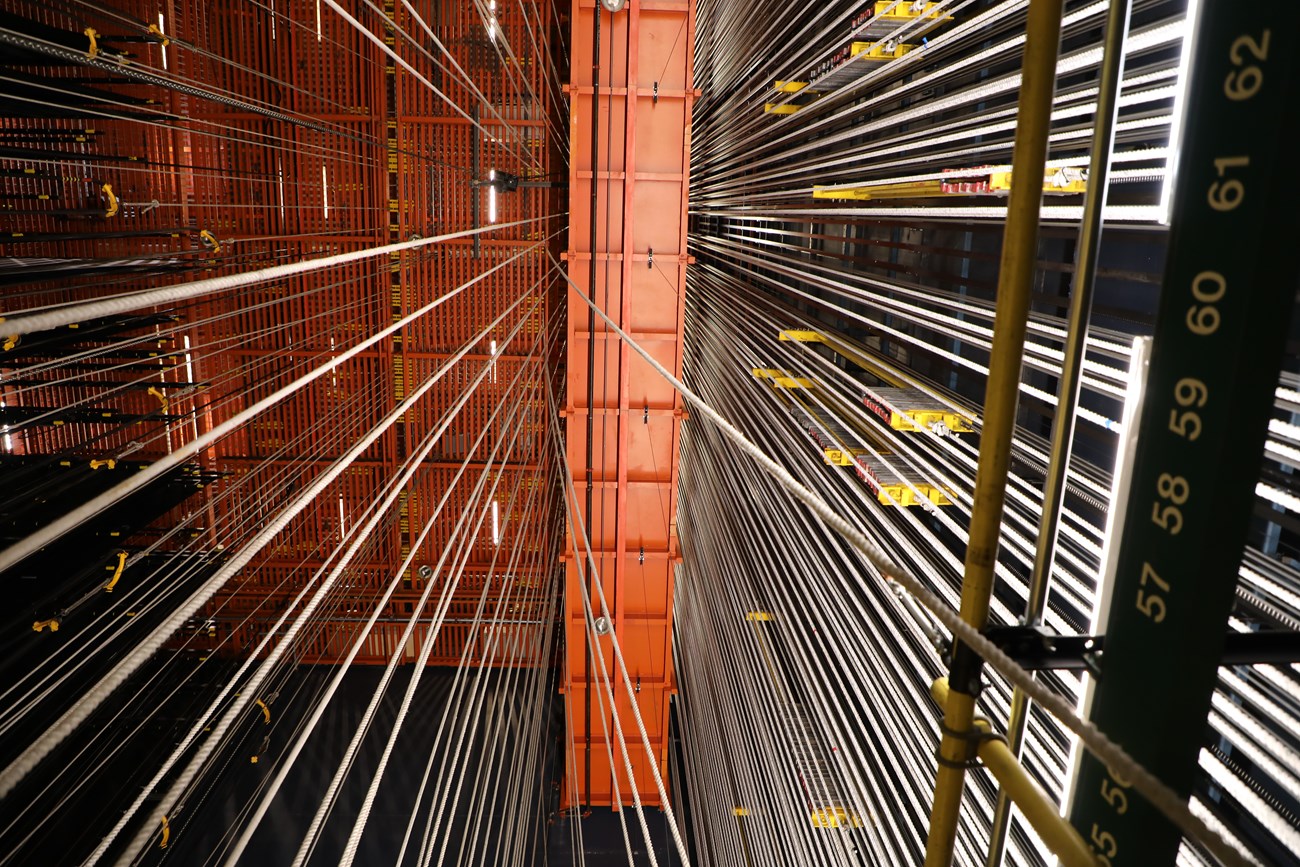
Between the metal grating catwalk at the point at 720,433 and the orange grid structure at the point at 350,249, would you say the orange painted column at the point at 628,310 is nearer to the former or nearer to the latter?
the metal grating catwalk at the point at 720,433

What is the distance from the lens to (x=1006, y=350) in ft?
3.29

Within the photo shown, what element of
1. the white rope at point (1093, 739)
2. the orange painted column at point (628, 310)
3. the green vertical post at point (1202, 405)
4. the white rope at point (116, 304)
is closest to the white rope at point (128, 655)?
the white rope at point (116, 304)

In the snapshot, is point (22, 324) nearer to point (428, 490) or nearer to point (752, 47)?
point (752, 47)

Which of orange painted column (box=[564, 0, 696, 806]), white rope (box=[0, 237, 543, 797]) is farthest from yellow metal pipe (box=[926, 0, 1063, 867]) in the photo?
orange painted column (box=[564, 0, 696, 806])

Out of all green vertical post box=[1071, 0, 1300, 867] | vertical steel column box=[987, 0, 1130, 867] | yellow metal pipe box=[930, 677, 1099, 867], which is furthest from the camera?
vertical steel column box=[987, 0, 1130, 867]

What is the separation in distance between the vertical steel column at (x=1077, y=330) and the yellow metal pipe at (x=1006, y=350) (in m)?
0.08

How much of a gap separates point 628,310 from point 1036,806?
189 inches

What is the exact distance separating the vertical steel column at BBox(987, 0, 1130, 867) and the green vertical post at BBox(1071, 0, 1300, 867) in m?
0.16

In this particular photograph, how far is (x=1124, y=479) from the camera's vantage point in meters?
1.08

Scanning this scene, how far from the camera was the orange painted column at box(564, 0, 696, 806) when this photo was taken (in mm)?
5195

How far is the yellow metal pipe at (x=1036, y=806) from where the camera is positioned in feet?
2.85

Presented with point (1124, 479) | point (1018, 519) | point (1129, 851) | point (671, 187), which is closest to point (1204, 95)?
point (1124, 479)

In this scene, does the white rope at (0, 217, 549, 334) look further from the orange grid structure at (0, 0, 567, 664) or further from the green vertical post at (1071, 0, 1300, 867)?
the orange grid structure at (0, 0, 567, 664)

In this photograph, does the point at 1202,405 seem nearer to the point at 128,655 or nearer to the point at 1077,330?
the point at 1077,330
